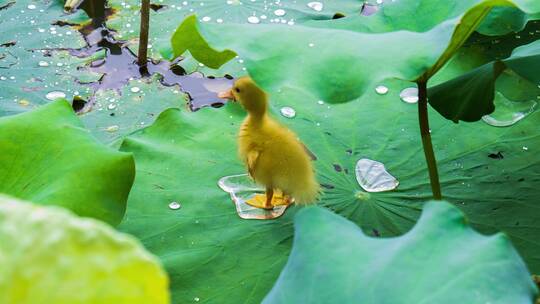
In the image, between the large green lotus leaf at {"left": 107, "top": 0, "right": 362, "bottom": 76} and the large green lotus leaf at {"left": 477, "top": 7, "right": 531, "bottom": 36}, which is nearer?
the large green lotus leaf at {"left": 477, "top": 7, "right": 531, "bottom": 36}

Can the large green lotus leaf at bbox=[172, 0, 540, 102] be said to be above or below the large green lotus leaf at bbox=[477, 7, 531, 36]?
above

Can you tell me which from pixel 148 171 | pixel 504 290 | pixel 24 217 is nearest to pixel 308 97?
pixel 148 171

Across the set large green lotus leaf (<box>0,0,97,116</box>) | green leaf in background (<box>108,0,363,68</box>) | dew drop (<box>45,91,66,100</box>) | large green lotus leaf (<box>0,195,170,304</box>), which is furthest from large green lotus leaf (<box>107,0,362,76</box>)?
large green lotus leaf (<box>0,195,170,304</box>)

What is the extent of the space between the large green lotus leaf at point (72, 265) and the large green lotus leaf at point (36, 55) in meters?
1.73

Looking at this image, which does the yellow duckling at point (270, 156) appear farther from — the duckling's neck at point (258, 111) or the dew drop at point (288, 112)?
the dew drop at point (288, 112)

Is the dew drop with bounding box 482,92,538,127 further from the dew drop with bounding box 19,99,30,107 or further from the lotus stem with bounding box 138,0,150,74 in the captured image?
the dew drop with bounding box 19,99,30,107

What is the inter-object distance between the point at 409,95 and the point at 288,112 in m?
0.31

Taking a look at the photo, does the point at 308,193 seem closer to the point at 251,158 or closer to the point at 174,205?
the point at 251,158

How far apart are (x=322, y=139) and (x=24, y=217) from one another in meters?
1.37

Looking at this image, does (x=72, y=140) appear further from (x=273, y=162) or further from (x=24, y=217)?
(x=24, y=217)

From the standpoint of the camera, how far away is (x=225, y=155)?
1.74 metres

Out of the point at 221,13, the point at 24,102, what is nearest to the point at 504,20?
the point at 221,13

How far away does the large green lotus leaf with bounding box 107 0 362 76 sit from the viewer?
245 cm

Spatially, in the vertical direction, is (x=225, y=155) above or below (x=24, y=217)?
below
